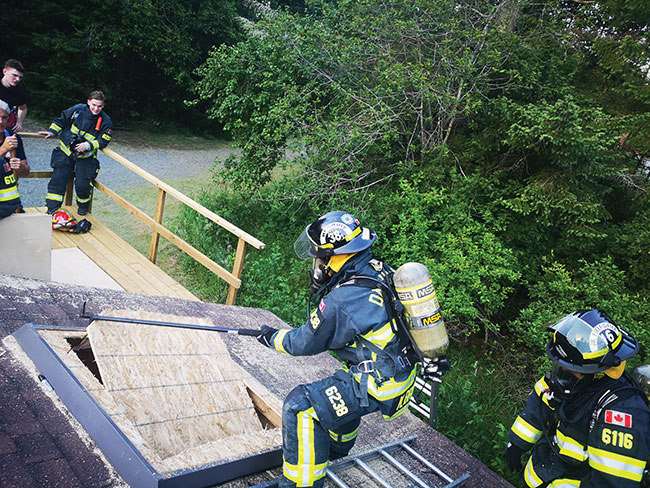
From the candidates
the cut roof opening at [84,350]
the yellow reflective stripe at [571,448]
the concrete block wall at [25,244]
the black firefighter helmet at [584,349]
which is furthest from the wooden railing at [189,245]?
the yellow reflective stripe at [571,448]

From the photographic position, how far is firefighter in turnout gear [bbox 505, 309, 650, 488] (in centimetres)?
257

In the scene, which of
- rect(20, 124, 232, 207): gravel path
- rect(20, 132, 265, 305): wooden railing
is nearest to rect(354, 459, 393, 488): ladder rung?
rect(20, 132, 265, 305): wooden railing

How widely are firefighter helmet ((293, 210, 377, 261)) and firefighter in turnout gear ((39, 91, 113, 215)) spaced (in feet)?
17.6

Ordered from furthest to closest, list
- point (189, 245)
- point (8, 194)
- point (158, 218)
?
point (158, 218), point (189, 245), point (8, 194)

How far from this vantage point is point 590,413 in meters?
2.79

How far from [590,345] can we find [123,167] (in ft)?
45.5

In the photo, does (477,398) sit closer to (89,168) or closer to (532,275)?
(532,275)

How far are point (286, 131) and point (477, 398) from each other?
17.0ft

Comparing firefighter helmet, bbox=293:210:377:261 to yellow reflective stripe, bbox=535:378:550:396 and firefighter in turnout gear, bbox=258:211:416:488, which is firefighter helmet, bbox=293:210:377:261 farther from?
yellow reflective stripe, bbox=535:378:550:396

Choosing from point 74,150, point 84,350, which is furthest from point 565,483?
point 74,150

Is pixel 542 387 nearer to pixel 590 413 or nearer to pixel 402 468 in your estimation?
pixel 590 413

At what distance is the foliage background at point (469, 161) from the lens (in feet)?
21.7

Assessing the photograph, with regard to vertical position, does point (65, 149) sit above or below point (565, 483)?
below

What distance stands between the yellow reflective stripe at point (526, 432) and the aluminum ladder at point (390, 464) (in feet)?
1.57
